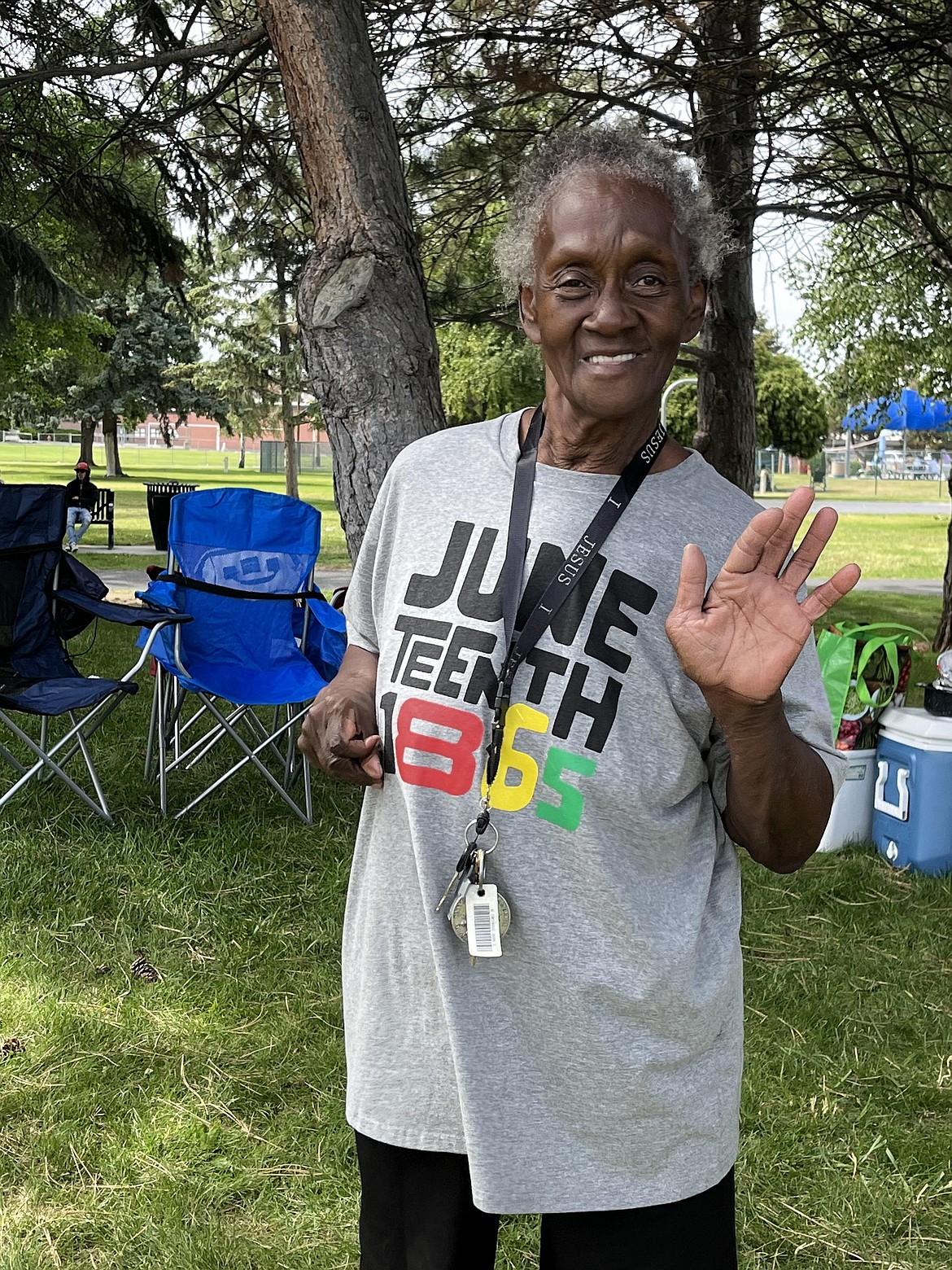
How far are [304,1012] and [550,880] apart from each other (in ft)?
7.21

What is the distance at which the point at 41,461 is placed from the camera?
5294 centimetres

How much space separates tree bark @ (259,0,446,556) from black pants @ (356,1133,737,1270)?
2413mm

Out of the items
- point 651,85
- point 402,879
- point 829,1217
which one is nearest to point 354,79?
point 651,85

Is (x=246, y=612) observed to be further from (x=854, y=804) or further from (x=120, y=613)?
(x=854, y=804)

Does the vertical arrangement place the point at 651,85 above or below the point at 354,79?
above

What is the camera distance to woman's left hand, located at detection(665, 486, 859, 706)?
117 centimetres

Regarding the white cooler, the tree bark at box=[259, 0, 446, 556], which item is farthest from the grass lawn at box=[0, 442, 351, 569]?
the tree bark at box=[259, 0, 446, 556]

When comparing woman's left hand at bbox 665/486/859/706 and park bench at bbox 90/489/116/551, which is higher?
woman's left hand at bbox 665/486/859/706

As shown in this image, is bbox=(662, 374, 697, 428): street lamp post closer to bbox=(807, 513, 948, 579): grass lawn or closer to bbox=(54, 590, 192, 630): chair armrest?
bbox=(54, 590, 192, 630): chair armrest

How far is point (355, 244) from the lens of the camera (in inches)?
135

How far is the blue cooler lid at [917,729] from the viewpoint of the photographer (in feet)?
14.7

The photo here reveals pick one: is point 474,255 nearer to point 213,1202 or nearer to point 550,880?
point 213,1202

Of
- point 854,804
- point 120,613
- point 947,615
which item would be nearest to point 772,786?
point 854,804

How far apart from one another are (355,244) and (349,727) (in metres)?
2.39
